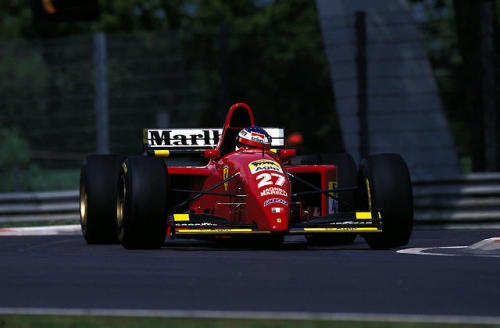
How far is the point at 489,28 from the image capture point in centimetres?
1524

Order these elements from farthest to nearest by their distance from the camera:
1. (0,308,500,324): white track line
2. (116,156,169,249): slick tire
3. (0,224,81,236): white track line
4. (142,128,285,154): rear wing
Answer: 1. (0,224,81,236): white track line
2. (142,128,285,154): rear wing
3. (116,156,169,249): slick tire
4. (0,308,500,324): white track line

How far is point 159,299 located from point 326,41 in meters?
10.1

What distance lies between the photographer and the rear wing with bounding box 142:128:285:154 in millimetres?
13492

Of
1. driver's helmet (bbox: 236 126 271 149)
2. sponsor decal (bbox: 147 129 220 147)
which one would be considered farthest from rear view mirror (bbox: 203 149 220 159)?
sponsor decal (bbox: 147 129 220 147)

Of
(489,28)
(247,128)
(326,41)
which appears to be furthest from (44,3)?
(489,28)

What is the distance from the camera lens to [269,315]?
20.5ft

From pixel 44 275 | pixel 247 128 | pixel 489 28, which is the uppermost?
pixel 489 28

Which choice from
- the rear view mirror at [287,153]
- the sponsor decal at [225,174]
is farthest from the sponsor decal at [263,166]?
the rear view mirror at [287,153]

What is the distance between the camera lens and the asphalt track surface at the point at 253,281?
675 cm

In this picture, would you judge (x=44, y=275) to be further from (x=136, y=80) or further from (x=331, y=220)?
(x=136, y=80)

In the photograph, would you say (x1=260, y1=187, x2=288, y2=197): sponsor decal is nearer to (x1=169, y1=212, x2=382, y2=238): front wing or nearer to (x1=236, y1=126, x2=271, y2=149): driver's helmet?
(x1=169, y1=212, x2=382, y2=238): front wing

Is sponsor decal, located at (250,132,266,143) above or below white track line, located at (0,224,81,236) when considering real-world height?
above

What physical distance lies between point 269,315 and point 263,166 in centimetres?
514

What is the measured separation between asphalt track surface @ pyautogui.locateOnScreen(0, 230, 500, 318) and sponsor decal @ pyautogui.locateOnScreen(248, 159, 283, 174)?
75 cm
